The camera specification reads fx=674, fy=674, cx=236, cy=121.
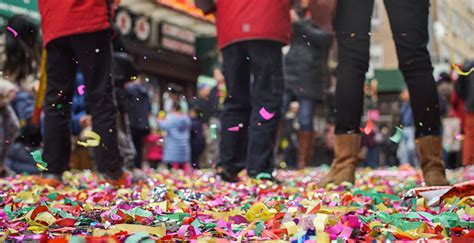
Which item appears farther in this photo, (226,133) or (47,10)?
(226,133)

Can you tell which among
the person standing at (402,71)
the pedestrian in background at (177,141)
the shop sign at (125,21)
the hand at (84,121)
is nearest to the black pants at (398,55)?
the person standing at (402,71)

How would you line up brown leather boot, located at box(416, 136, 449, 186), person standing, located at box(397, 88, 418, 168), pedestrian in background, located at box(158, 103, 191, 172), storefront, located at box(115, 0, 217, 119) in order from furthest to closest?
storefront, located at box(115, 0, 217, 119) < person standing, located at box(397, 88, 418, 168) < pedestrian in background, located at box(158, 103, 191, 172) < brown leather boot, located at box(416, 136, 449, 186)

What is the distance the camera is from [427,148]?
10.5 feet

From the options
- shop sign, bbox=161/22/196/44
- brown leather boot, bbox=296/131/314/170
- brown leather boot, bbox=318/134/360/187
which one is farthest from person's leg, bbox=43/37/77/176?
shop sign, bbox=161/22/196/44

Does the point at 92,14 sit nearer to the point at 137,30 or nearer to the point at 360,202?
the point at 360,202

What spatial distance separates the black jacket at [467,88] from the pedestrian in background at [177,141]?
→ 142 inches

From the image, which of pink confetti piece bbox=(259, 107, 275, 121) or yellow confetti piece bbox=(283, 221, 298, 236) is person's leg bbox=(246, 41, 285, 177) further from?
yellow confetti piece bbox=(283, 221, 298, 236)

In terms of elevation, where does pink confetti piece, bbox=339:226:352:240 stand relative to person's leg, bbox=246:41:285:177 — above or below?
below

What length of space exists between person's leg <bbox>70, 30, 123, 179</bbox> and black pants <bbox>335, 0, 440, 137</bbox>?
47.4 inches

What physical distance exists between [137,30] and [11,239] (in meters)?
15.6

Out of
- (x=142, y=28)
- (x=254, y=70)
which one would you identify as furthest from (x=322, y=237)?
(x=142, y=28)

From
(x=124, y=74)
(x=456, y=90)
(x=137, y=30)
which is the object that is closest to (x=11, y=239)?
(x=124, y=74)

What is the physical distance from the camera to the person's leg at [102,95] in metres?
3.54

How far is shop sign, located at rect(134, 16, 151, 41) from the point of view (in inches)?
662
